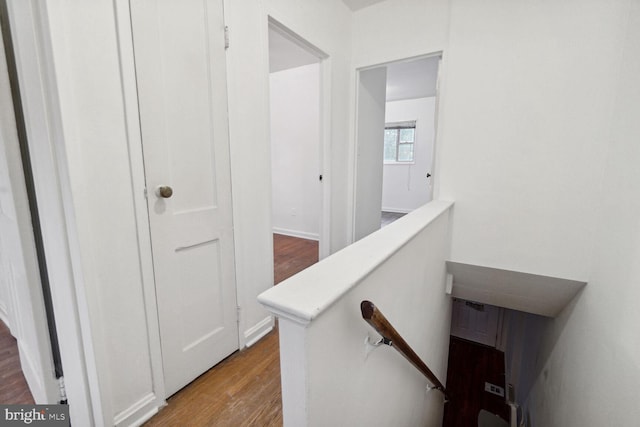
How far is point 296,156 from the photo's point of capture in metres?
4.29

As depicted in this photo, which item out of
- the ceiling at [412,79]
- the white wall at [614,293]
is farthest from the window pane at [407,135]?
the white wall at [614,293]

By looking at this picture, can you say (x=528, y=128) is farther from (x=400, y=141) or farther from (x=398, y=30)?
(x=400, y=141)

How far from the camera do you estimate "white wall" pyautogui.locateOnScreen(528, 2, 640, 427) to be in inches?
51.6

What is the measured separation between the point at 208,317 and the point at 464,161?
217 centimetres

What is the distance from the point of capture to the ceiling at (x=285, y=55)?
114 inches

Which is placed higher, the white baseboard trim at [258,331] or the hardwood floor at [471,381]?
the white baseboard trim at [258,331]

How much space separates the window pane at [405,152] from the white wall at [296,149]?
3295mm

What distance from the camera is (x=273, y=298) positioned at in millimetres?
618

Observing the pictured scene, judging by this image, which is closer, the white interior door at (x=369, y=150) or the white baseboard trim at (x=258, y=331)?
the white baseboard trim at (x=258, y=331)

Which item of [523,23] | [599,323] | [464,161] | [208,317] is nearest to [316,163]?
[464,161]

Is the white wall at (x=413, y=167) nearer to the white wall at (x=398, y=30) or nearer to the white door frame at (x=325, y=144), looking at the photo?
the white wall at (x=398, y=30)

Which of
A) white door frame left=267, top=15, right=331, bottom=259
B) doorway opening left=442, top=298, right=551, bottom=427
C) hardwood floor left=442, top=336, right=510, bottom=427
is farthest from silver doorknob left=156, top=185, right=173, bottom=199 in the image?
hardwood floor left=442, top=336, right=510, bottom=427

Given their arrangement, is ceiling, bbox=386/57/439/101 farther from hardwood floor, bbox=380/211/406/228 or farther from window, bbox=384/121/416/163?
hardwood floor, bbox=380/211/406/228

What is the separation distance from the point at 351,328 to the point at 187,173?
1.09m
